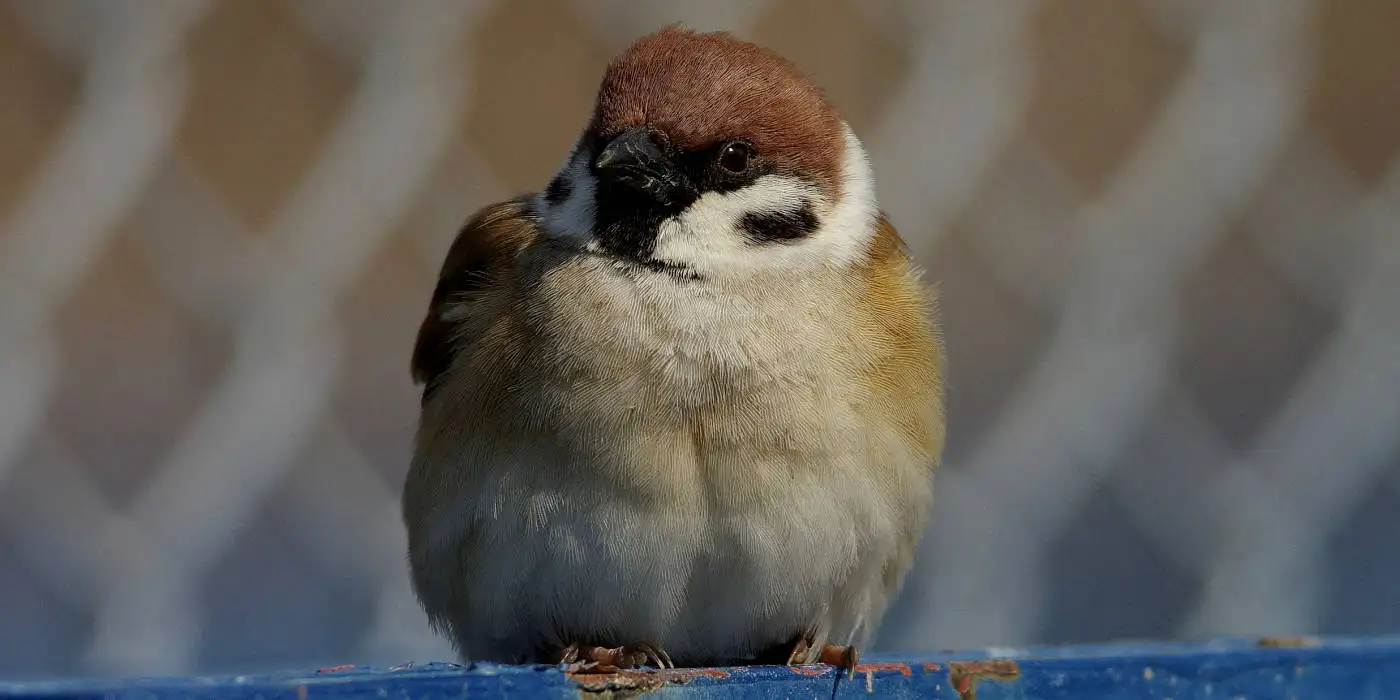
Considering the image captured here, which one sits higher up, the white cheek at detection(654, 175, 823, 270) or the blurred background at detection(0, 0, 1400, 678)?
the white cheek at detection(654, 175, 823, 270)

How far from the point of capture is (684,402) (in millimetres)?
1320

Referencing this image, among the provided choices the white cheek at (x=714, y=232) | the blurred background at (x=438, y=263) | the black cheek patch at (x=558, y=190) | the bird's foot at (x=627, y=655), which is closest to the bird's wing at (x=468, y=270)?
the black cheek patch at (x=558, y=190)

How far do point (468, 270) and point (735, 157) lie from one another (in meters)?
0.32

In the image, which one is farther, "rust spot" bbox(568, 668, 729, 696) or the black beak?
the black beak

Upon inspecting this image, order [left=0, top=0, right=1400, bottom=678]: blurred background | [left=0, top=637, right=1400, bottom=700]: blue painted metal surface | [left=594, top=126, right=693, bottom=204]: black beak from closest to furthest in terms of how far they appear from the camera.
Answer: [left=0, top=637, right=1400, bottom=700]: blue painted metal surface → [left=594, top=126, right=693, bottom=204]: black beak → [left=0, top=0, right=1400, bottom=678]: blurred background

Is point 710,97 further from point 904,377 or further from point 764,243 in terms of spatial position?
point 904,377

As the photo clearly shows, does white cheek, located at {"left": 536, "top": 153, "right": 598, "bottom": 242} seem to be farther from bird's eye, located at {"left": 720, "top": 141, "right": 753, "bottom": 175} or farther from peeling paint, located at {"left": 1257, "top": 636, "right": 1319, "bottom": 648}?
peeling paint, located at {"left": 1257, "top": 636, "right": 1319, "bottom": 648}

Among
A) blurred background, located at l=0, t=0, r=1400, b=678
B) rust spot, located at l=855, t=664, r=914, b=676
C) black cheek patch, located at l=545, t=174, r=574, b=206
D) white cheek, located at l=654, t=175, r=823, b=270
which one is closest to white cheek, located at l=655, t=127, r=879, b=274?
white cheek, located at l=654, t=175, r=823, b=270

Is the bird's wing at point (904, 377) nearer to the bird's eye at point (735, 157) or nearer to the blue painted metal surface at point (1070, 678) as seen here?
the bird's eye at point (735, 157)

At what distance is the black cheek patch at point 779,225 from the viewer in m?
1.39

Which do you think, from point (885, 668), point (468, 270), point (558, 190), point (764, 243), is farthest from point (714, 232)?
point (885, 668)

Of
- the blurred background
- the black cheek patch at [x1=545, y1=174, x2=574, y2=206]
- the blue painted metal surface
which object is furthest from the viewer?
the blurred background

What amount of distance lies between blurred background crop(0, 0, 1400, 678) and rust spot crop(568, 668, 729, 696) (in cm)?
145

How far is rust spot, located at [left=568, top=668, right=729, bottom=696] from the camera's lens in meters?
0.95
